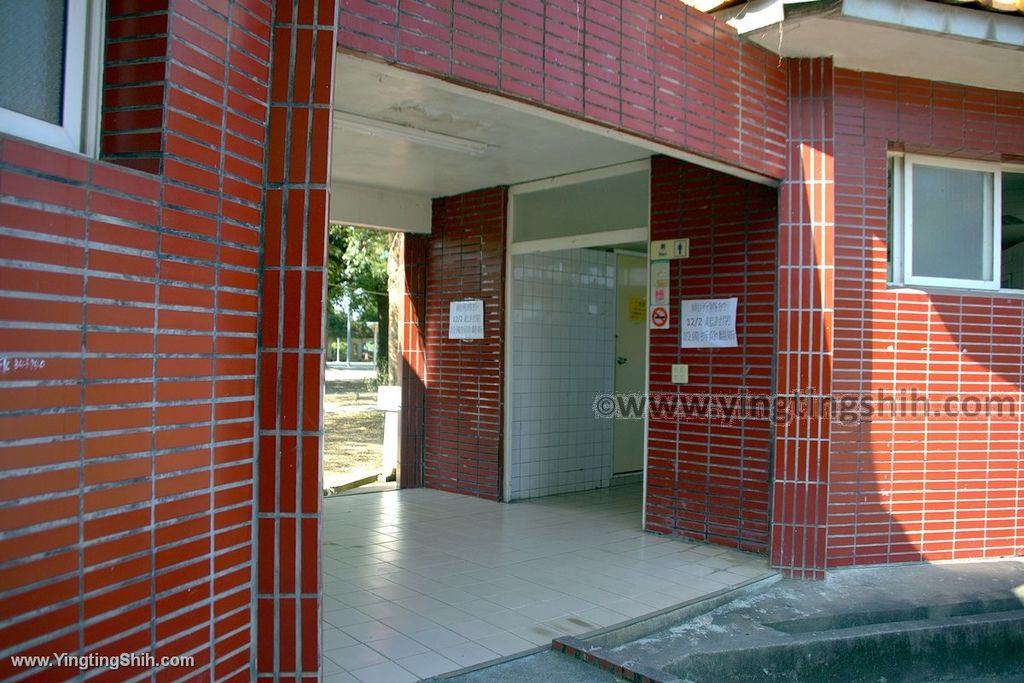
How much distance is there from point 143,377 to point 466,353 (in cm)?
597

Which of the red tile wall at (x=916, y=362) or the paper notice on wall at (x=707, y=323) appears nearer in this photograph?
the red tile wall at (x=916, y=362)

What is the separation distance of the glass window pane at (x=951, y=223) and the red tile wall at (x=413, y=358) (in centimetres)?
513

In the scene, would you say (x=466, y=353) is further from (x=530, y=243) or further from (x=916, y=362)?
(x=916, y=362)

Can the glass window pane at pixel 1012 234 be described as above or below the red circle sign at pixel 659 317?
above

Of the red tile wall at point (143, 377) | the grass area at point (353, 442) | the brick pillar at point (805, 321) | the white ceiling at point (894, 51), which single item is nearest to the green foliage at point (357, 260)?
the grass area at point (353, 442)

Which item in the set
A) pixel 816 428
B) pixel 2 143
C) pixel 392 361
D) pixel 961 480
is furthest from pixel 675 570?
pixel 392 361

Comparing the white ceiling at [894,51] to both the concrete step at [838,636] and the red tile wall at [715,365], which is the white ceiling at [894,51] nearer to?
the red tile wall at [715,365]

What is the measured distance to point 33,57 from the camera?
2.20 m

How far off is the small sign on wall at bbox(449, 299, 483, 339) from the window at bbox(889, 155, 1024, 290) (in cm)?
406

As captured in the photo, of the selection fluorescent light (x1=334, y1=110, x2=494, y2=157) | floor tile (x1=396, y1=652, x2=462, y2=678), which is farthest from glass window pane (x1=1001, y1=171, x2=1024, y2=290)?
floor tile (x1=396, y1=652, x2=462, y2=678)

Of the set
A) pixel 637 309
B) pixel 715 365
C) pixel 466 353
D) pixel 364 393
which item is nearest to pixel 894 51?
pixel 715 365

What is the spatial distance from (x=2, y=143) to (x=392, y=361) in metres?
8.27

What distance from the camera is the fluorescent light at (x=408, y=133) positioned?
18.0 feet

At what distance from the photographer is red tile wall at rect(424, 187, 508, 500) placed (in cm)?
797
